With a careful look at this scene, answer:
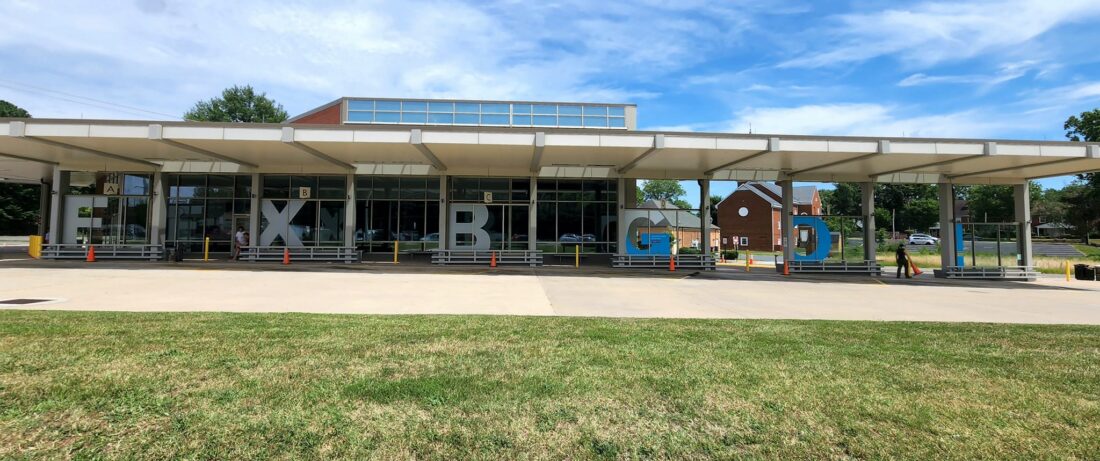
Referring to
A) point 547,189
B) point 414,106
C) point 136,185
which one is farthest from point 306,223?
point 547,189

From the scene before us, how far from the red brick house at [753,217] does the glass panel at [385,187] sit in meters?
49.6

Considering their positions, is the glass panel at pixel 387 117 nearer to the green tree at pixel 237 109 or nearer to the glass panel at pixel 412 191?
the glass panel at pixel 412 191

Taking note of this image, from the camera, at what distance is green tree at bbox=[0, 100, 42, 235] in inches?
2030

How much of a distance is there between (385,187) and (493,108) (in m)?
10.7

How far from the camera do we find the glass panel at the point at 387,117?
111 ft

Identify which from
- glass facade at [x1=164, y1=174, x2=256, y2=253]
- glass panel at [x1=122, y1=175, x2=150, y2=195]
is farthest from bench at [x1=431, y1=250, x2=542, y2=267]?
glass panel at [x1=122, y1=175, x2=150, y2=195]

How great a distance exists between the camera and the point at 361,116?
112 ft

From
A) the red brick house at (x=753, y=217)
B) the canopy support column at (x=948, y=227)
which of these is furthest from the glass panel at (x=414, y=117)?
Result: the red brick house at (x=753, y=217)

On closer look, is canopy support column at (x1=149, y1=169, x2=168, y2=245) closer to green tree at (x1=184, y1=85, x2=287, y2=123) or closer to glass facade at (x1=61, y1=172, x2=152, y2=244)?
glass facade at (x1=61, y1=172, x2=152, y2=244)

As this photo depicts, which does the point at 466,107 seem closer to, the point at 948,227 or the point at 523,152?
the point at 523,152

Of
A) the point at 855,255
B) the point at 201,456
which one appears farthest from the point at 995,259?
the point at 201,456

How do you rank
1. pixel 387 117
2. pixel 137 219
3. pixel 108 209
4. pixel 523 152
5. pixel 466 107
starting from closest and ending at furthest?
1. pixel 523 152
2. pixel 108 209
3. pixel 137 219
4. pixel 466 107
5. pixel 387 117

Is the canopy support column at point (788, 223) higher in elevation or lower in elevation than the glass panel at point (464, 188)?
lower

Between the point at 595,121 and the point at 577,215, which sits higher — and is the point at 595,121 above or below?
above
